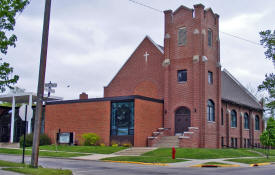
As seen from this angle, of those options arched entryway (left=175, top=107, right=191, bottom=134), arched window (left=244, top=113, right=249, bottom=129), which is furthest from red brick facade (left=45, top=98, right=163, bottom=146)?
arched window (left=244, top=113, right=249, bottom=129)

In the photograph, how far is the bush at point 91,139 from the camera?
35062mm

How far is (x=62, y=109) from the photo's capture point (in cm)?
3950

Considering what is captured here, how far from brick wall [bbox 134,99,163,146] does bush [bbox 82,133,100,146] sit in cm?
404

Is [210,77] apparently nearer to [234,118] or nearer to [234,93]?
[234,118]

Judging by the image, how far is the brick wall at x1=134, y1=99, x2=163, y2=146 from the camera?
113ft

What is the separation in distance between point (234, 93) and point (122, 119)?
68.2 ft

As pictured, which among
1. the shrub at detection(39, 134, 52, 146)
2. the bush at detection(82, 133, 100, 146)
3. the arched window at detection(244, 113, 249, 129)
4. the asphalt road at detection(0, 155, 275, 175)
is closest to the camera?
the asphalt road at detection(0, 155, 275, 175)

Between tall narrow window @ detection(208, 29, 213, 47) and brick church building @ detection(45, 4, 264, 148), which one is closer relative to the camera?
brick church building @ detection(45, 4, 264, 148)

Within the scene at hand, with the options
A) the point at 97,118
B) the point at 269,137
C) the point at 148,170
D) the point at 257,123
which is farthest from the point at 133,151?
the point at 257,123

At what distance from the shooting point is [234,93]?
50.0m

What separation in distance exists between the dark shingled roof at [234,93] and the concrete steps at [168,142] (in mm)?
10341

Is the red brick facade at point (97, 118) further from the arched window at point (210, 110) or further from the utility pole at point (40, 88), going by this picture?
the utility pole at point (40, 88)

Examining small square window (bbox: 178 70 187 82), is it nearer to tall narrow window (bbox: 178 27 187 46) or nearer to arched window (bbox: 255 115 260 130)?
tall narrow window (bbox: 178 27 187 46)

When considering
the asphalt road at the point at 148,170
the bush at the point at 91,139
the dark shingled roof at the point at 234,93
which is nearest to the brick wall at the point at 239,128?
the dark shingled roof at the point at 234,93
